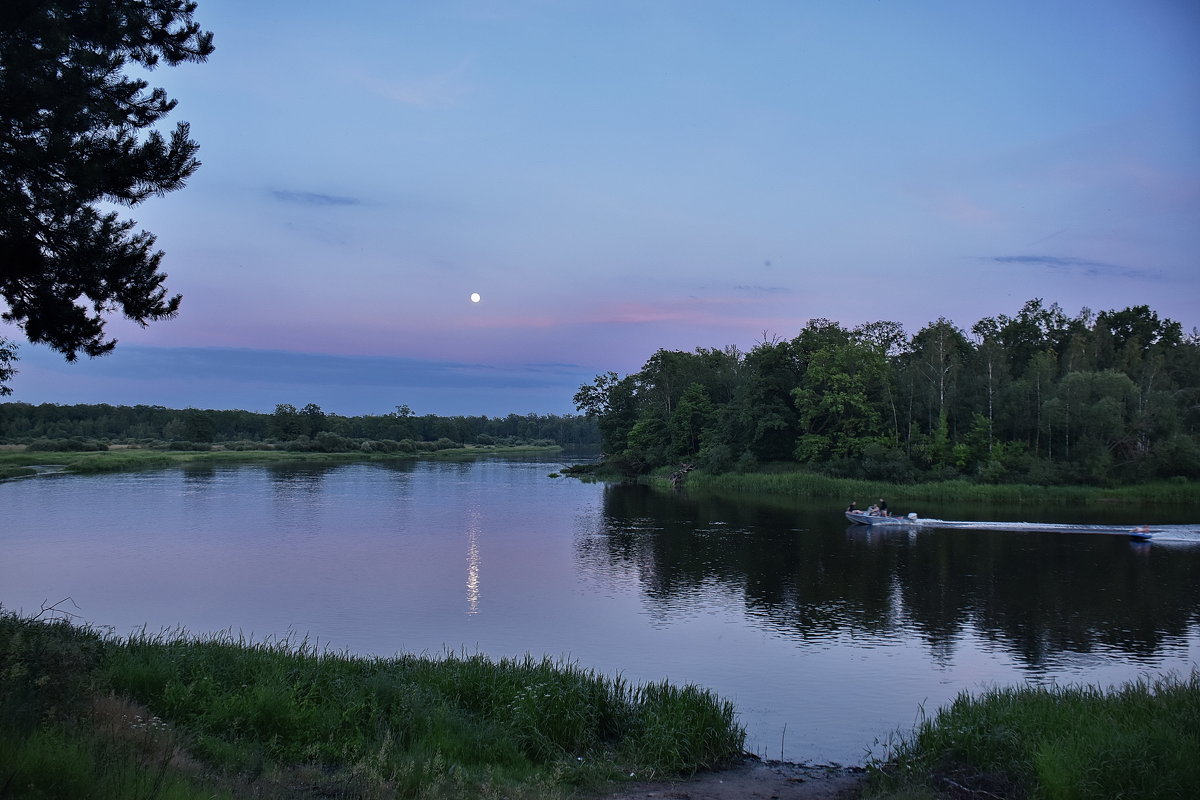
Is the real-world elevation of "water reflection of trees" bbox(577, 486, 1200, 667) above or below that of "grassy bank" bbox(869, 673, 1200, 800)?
below

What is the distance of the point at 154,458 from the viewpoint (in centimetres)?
9175

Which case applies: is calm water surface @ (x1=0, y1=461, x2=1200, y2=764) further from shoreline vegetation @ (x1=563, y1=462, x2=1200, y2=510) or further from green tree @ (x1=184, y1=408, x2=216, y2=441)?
green tree @ (x1=184, y1=408, x2=216, y2=441)

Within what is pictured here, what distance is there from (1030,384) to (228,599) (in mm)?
59164

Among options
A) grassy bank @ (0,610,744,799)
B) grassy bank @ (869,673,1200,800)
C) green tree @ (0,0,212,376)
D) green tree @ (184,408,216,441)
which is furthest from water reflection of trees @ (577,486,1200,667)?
green tree @ (184,408,216,441)

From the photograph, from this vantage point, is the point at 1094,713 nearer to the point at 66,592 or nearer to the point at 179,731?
the point at 179,731

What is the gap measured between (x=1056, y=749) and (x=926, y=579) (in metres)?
20.5

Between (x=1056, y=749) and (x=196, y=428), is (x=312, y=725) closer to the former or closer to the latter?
(x=1056, y=749)

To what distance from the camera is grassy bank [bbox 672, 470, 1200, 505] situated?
5253cm

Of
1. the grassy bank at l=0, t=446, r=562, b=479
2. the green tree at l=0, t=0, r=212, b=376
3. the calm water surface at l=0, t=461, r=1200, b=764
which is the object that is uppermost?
the green tree at l=0, t=0, r=212, b=376

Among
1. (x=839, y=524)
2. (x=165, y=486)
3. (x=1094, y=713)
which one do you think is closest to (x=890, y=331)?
(x=839, y=524)

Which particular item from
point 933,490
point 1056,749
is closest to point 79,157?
point 1056,749

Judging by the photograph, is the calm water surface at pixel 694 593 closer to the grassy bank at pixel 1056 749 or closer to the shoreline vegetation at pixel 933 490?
the grassy bank at pixel 1056 749

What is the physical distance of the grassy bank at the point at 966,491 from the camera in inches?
2068

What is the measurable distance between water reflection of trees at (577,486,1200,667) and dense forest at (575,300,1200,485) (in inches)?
875
